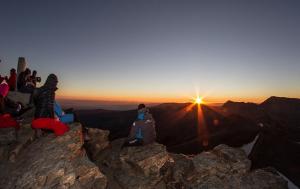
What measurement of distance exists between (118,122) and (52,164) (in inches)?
6624

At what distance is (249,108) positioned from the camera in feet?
448

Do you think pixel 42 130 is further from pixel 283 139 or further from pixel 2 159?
pixel 283 139

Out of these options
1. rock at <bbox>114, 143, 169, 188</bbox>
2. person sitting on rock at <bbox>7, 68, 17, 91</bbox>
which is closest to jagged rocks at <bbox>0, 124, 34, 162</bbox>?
rock at <bbox>114, 143, 169, 188</bbox>

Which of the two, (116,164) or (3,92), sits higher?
(3,92)

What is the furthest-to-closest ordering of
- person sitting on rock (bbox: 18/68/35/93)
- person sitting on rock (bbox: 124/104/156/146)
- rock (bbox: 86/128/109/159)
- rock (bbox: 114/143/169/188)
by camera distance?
person sitting on rock (bbox: 18/68/35/93), rock (bbox: 86/128/109/159), person sitting on rock (bbox: 124/104/156/146), rock (bbox: 114/143/169/188)

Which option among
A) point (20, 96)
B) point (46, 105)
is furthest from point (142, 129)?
point (20, 96)

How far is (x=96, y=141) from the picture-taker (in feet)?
55.2

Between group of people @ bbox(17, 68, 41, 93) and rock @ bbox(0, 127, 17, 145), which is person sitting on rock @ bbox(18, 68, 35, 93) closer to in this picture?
group of people @ bbox(17, 68, 41, 93)

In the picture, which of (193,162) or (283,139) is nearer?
(193,162)

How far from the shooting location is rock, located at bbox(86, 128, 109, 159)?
642 inches

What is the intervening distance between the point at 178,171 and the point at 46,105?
27.1 feet

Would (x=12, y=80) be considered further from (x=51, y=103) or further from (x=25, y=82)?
(x=51, y=103)

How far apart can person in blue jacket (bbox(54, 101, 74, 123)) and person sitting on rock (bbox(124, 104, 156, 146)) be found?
3.68 metres

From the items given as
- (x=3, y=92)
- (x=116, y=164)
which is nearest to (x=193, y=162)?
(x=116, y=164)
